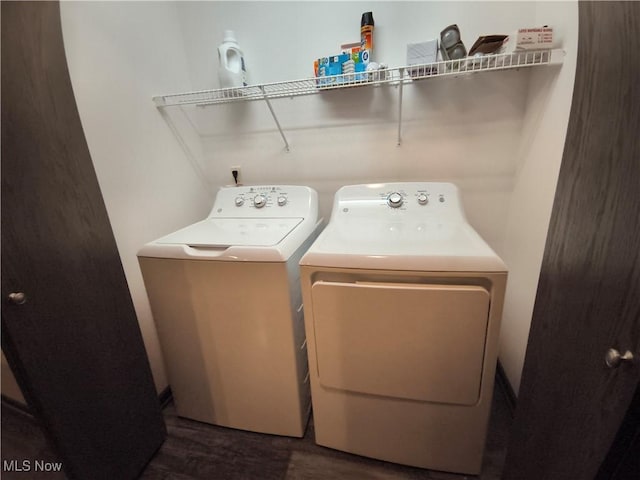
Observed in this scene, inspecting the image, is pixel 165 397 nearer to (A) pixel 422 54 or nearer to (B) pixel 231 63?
(B) pixel 231 63

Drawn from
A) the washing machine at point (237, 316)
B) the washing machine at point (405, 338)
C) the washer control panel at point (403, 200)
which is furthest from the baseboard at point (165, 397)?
the washer control panel at point (403, 200)

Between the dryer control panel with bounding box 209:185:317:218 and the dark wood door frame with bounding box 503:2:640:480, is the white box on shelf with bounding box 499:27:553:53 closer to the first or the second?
the dark wood door frame with bounding box 503:2:640:480

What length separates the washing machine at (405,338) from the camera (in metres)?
0.95

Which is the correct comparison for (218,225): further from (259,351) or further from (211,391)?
(211,391)

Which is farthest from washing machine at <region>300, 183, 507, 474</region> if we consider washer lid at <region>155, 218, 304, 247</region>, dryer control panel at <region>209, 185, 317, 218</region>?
dryer control panel at <region>209, 185, 317, 218</region>

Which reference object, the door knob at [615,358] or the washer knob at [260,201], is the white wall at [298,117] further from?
the door knob at [615,358]

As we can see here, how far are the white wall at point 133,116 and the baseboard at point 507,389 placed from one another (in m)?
1.88

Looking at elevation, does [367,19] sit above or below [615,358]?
above

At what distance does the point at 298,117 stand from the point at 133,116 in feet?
2.77

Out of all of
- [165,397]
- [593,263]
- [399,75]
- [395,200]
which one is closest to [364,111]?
[399,75]

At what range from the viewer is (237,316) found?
121 centimetres

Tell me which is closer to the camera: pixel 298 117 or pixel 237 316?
pixel 237 316

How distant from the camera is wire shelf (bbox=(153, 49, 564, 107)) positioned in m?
1.11

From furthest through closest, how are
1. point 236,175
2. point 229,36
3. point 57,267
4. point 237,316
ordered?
point 236,175
point 229,36
point 237,316
point 57,267
